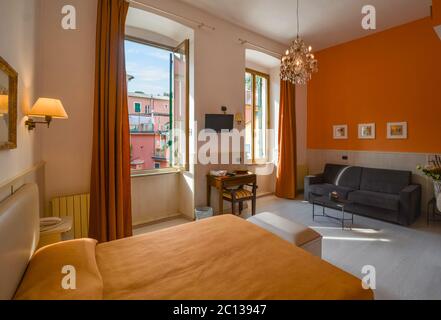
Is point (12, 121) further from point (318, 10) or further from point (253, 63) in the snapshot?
point (253, 63)

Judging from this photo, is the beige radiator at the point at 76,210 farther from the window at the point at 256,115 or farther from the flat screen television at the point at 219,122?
the window at the point at 256,115

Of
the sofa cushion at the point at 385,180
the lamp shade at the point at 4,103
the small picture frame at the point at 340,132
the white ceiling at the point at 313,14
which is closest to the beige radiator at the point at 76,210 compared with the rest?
the lamp shade at the point at 4,103

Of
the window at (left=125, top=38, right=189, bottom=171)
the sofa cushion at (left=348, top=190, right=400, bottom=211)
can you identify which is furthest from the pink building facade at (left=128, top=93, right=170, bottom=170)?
the sofa cushion at (left=348, top=190, right=400, bottom=211)

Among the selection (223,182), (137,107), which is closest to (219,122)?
(223,182)

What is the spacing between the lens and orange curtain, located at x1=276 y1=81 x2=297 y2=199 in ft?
16.0

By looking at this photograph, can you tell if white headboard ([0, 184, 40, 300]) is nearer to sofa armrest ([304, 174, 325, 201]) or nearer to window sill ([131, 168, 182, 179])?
window sill ([131, 168, 182, 179])

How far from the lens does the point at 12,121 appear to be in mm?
1442

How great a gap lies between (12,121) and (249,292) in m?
1.82

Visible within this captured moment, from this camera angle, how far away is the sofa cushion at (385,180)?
3.71 meters

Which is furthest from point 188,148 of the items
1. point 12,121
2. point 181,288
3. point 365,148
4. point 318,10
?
point 365,148

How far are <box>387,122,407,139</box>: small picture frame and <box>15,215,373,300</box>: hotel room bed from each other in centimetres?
378

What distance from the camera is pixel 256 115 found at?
5148 millimetres

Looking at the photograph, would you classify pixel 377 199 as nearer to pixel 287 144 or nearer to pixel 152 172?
pixel 287 144

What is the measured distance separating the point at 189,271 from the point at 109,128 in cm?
203
